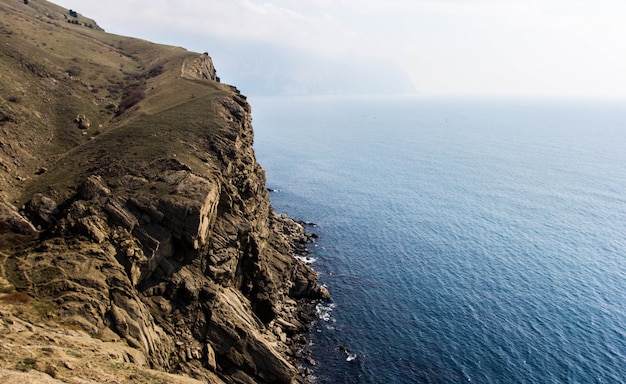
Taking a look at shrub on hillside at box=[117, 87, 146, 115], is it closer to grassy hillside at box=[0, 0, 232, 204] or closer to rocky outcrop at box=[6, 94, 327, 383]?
grassy hillside at box=[0, 0, 232, 204]

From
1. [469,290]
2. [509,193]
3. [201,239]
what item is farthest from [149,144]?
[509,193]

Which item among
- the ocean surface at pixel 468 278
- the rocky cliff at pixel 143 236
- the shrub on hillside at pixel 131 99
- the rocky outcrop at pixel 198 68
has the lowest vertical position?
the ocean surface at pixel 468 278

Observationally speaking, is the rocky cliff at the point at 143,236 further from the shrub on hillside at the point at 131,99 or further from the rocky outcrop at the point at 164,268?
the shrub on hillside at the point at 131,99

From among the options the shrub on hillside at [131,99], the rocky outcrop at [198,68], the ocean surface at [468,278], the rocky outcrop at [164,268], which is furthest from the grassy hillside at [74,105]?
the ocean surface at [468,278]

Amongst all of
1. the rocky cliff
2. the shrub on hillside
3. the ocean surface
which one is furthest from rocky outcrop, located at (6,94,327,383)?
the shrub on hillside

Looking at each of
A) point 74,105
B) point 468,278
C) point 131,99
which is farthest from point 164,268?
point 468,278

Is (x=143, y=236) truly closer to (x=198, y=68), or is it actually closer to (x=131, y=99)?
(x=131, y=99)

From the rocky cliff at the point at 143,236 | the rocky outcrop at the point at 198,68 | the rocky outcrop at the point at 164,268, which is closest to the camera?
the rocky cliff at the point at 143,236

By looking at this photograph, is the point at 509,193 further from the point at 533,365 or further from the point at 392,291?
the point at 533,365
